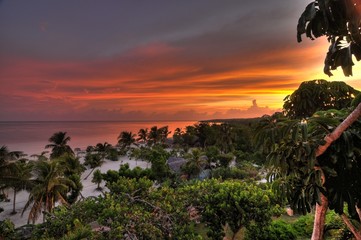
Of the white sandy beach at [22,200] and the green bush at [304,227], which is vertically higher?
the green bush at [304,227]

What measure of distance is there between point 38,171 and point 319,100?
2142 cm

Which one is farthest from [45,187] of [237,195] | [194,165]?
[194,165]

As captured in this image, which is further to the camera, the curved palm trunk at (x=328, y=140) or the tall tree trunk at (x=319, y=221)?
the tall tree trunk at (x=319, y=221)

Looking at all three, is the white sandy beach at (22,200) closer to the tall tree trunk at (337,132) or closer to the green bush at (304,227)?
the green bush at (304,227)

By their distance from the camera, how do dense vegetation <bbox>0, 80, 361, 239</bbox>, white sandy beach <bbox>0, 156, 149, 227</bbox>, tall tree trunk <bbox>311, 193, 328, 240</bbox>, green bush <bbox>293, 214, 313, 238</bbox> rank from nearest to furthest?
dense vegetation <bbox>0, 80, 361, 239</bbox> < tall tree trunk <bbox>311, 193, 328, 240</bbox> < green bush <bbox>293, 214, 313, 238</bbox> < white sandy beach <bbox>0, 156, 149, 227</bbox>

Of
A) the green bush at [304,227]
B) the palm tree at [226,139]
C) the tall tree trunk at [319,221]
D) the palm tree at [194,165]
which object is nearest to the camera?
the tall tree trunk at [319,221]

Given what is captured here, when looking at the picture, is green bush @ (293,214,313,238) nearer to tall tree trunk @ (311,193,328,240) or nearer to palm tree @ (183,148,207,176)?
tall tree trunk @ (311,193,328,240)

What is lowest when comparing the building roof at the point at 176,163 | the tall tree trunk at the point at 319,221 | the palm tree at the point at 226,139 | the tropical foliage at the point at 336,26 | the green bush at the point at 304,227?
the building roof at the point at 176,163

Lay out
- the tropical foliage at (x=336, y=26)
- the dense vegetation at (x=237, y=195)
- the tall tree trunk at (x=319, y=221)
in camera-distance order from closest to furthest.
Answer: the tropical foliage at (x=336, y=26) < the dense vegetation at (x=237, y=195) < the tall tree trunk at (x=319, y=221)

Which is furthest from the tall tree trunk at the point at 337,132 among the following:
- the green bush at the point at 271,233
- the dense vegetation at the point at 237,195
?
the green bush at the point at 271,233

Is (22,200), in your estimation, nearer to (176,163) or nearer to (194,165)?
(176,163)

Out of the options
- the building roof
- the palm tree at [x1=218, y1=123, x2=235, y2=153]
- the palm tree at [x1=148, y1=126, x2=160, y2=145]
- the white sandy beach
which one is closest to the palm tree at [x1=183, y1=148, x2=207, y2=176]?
the building roof

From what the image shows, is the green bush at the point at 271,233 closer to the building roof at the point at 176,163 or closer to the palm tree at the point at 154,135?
the building roof at the point at 176,163

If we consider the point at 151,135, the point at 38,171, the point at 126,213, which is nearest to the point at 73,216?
the point at 126,213
